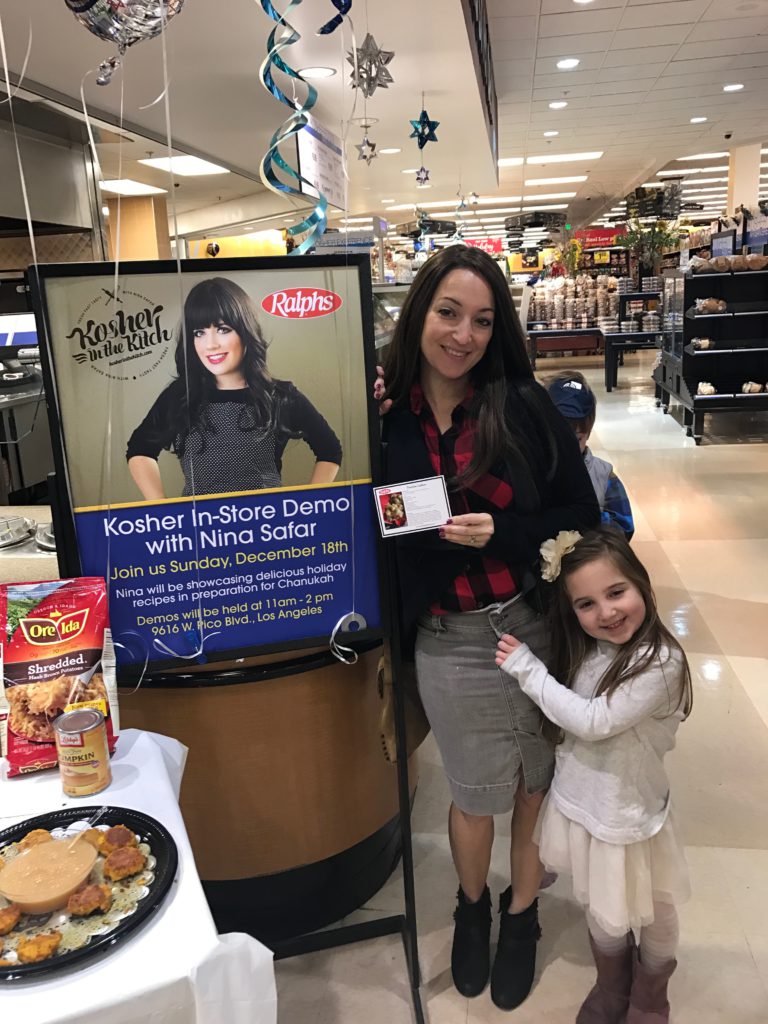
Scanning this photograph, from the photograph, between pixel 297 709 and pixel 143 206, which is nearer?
pixel 297 709

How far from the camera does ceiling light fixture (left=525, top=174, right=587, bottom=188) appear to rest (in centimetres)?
1546

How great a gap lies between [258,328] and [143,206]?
10383 millimetres

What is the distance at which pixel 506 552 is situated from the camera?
158 cm

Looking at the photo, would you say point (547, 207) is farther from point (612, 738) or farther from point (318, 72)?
point (612, 738)

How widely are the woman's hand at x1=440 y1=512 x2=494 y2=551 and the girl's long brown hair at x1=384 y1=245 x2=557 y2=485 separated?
0.32ft

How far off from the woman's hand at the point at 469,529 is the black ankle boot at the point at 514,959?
921 mm

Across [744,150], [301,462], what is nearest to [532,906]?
[301,462]

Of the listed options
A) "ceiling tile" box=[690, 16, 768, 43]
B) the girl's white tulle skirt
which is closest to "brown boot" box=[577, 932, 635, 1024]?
the girl's white tulle skirt

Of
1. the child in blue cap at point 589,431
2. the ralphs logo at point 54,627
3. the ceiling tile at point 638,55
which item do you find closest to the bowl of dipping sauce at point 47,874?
the ralphs logo at point 54,627

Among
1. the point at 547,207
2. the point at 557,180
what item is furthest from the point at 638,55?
the point at 547,207

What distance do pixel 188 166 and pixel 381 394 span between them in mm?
8053

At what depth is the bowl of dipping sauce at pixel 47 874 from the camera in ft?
3.28

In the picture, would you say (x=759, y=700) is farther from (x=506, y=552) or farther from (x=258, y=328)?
(x=258, y=328)

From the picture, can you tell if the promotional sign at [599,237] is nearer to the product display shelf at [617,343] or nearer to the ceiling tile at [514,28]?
the product display shelf at [617,343]
